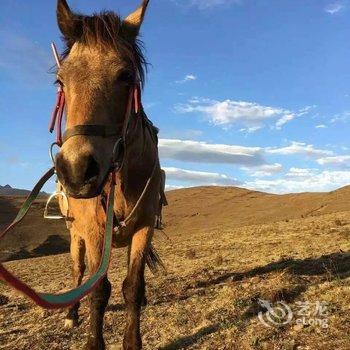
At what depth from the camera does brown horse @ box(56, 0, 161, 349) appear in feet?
10.0

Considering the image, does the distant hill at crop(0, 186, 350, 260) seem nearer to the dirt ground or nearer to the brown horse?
the dirt ground

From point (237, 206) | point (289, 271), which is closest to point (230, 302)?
point (289, 271)

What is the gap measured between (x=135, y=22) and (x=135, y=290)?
2.80 metres

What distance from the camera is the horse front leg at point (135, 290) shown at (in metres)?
4.61

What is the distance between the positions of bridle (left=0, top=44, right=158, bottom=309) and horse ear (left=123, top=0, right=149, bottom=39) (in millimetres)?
667

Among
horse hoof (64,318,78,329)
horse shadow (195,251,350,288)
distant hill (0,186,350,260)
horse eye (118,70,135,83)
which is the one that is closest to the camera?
horse eye (118,70,135,83)

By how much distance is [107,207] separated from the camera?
3625 millimetres

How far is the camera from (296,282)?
622 cm

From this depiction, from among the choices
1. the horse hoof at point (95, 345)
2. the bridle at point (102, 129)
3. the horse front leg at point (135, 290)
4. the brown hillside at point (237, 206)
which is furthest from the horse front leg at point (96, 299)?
the brown hillside at point (237, 206)

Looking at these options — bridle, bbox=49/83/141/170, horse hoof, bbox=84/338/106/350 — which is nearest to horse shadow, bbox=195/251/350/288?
horse hoof, bbox=84/338/106/350

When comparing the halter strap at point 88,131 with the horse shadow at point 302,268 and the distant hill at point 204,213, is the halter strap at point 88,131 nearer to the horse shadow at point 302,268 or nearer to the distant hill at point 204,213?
the horse shadow at point 302,268

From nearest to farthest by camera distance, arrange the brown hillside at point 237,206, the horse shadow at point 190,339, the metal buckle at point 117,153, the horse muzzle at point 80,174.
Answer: the horse muzzle at point 80,174, the metal buckle at point 117,153, the horse shadow at point 190,339, the brown hillside at point 237,206

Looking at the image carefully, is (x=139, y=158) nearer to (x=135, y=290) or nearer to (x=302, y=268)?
(x=135, y=290)

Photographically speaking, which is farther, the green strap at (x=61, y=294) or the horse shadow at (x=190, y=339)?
the horse shadow at (x=190, y=339)
